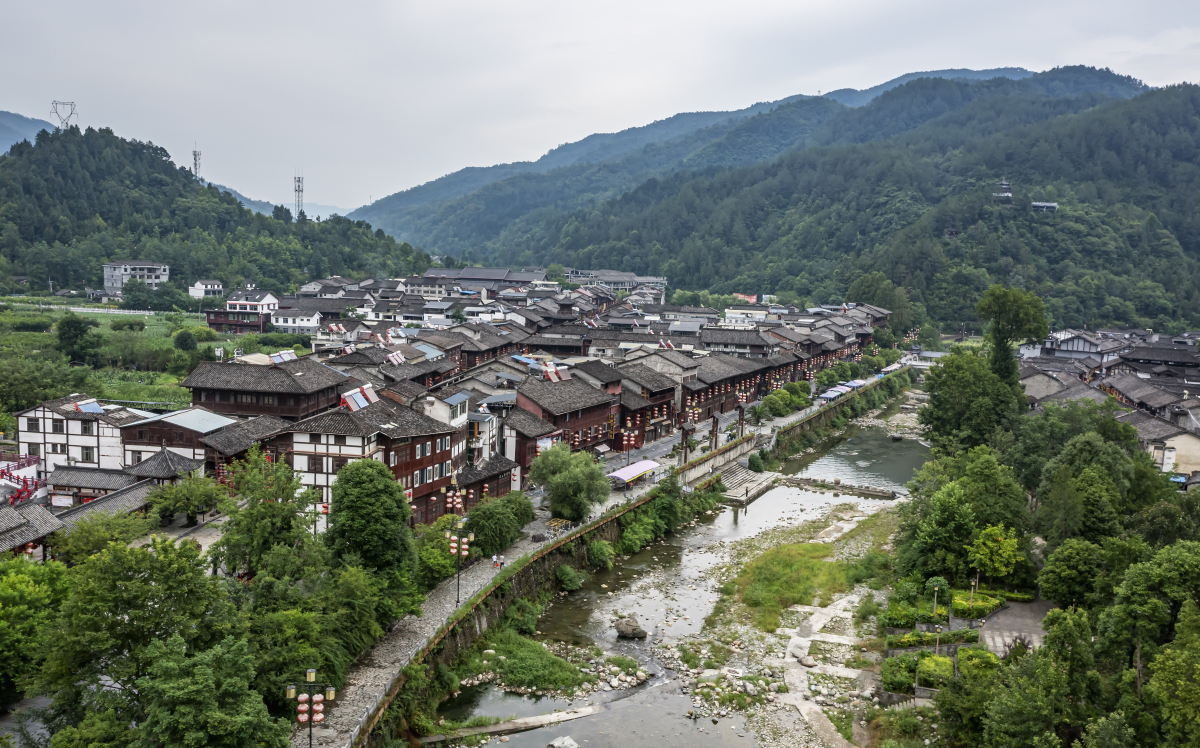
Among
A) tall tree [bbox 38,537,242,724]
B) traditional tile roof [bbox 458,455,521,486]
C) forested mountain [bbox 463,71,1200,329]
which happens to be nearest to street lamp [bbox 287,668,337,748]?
tall tree [bbox 38,537,242,724]

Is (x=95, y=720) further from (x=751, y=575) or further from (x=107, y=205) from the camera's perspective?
(x=107, y=205)

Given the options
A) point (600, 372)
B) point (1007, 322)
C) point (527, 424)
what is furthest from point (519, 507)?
point (1007, 322)

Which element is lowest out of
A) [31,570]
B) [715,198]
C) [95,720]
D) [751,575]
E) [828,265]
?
[751,575]

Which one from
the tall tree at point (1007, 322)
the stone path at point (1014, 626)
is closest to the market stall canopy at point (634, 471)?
the stone path at point (1014, 626)

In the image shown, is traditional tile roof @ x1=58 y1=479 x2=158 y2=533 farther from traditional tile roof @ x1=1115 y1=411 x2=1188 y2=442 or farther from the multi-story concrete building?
the multi-story concrete building

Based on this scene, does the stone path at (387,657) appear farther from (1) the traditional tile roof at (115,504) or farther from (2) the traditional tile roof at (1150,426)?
(2) the traditional tile roof at (1150,426)

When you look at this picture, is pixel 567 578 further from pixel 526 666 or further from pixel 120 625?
Answer: pixel 120 625

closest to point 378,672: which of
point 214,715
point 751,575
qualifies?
point 214,715
